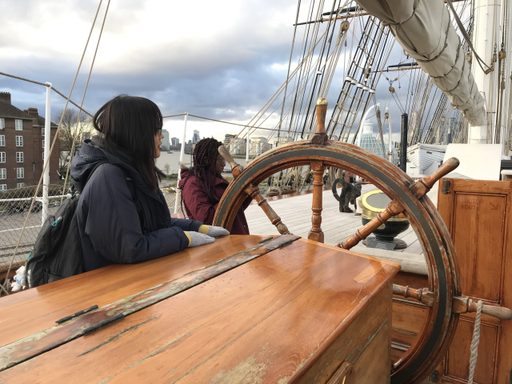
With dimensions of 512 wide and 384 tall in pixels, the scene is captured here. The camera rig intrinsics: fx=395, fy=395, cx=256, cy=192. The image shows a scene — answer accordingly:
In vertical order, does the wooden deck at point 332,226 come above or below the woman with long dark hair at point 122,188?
below

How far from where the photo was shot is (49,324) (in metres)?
0.74

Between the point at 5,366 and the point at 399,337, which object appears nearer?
the point at 5,366

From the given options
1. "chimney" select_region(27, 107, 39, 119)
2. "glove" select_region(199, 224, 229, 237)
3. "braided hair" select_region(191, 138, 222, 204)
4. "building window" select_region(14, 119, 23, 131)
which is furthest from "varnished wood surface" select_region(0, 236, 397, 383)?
"building window" select_region(14, 119, 23, 131)

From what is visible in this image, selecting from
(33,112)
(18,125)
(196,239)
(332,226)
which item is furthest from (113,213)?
(18,125)

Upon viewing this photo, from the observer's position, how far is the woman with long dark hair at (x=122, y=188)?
3.44ft

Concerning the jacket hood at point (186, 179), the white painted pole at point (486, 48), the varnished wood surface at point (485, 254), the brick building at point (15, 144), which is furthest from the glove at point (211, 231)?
the brick building at point (15, 144)

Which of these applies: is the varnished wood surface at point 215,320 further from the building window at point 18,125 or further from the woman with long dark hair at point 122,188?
the building window at point 18,125

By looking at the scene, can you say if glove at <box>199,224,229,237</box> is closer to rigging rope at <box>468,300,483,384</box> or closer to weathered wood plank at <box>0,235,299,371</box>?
weathered wood plank at <box>0,235,299,371</box>

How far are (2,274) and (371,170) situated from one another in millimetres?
3586

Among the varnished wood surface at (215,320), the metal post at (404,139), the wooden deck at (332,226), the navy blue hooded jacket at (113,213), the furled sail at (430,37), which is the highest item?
the furled sail at (430,37)

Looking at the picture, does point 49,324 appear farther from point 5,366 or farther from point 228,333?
point 228,333

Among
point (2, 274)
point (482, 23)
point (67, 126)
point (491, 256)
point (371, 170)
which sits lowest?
point (2, 274)

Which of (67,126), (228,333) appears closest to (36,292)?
(228,333)

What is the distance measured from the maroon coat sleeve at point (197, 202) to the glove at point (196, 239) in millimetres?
716
